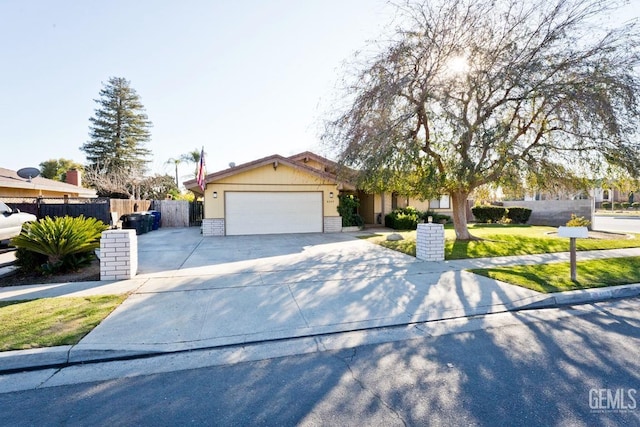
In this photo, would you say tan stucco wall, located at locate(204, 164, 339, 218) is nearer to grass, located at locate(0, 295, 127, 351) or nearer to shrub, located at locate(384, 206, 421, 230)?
shrub, located at locate(384, 206, 421, 230)

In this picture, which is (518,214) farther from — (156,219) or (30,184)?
(30,184)

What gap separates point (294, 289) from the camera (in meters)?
5.84

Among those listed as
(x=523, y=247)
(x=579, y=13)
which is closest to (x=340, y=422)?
(x=523, y=247)

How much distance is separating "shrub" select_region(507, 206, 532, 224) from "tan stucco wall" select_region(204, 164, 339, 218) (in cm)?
1264

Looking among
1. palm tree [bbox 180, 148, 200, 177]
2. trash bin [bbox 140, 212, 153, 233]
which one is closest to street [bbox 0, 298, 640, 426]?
trash bin [bbox 140, 212, 153, 233]

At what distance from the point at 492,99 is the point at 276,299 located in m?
9.25

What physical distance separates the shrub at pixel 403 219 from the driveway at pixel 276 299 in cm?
837

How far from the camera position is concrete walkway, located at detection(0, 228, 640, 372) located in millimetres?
3764

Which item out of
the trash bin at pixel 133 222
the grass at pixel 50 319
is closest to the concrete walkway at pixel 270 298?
the grass at pixel 50 319

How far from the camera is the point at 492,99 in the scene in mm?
9883

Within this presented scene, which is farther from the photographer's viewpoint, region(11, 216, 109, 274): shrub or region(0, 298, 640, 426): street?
region(11, 216, 109, 274): shrub

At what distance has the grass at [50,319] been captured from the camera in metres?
3.59

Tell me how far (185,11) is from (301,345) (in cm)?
956

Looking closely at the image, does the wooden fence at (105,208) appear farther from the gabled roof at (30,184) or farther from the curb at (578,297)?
the curb at (578,297)
